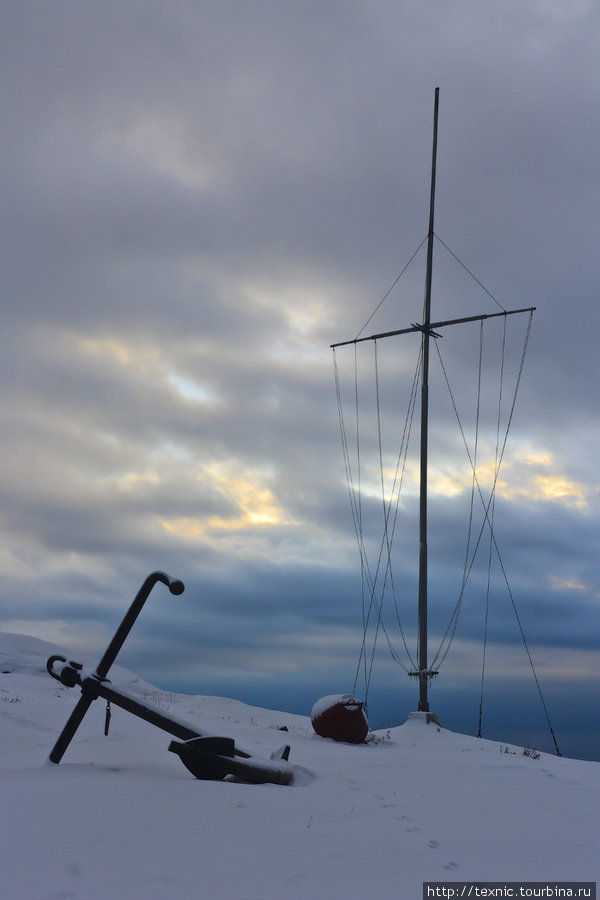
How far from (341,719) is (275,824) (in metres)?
7.25

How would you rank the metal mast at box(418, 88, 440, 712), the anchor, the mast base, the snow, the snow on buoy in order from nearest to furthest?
the snow, the anchor, the snow on buoy, the mast base, the metal mast at box(418, 88, 440, 712)

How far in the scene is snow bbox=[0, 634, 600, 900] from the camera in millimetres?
4410

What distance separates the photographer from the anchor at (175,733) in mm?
7082

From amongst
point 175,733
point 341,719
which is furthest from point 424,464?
point 175,733

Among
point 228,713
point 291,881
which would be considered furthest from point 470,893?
point 228,713

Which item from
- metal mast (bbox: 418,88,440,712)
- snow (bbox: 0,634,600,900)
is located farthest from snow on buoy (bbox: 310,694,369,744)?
metal mast (bbox: 418,88,440,712)

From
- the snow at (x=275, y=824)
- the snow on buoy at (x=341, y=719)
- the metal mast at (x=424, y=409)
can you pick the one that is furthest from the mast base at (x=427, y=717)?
the snow at (x=275, y=824)

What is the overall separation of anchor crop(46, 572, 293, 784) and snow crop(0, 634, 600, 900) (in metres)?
0.21

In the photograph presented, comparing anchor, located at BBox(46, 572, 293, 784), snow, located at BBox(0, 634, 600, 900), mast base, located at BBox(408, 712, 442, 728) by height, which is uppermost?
mast base, located at BBox(408, 712, 442, 728)

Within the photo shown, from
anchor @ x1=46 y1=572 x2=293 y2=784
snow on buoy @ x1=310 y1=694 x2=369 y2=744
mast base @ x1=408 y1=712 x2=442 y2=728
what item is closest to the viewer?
anchor @ x1=46 y1=572 x2=293 y2=784

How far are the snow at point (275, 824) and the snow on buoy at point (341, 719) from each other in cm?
231

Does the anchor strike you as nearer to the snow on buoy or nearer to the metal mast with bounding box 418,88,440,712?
the snow on buoy

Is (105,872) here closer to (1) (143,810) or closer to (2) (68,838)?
(2) (68,838)

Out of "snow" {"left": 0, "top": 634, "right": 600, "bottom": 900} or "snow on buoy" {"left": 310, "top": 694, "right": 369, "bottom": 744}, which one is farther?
"snow on buoy" {"left": 310, "top": 694, "right": 369, "bottom": 744}
